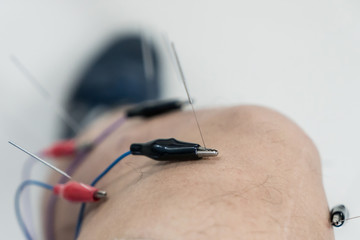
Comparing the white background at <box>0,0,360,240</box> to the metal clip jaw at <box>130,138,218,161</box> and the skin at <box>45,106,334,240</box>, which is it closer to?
the skin at <box>45,106,334,240</box>

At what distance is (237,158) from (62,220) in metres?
0.48

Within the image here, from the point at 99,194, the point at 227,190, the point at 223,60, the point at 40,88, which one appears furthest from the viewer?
the point at 40,88

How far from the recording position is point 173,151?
55 centimetres

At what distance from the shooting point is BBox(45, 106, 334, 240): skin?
47 cm

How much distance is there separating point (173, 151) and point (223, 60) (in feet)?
2.51

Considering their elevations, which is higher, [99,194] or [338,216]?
[99,194]

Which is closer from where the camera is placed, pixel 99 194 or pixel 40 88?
pixel 99 194

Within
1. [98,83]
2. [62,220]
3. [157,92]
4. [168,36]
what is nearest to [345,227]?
[62,220]

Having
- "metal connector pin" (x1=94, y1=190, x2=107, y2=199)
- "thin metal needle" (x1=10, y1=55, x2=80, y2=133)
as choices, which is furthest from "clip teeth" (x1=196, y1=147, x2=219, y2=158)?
"thin metal needle" (x1=10, y1=55, x2=80, y2=133)

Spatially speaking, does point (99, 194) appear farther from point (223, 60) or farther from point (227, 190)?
point (223, 60)

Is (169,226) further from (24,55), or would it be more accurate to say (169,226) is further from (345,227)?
(24,55)

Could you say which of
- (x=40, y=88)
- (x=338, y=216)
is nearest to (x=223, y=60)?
(x=40, y=88)

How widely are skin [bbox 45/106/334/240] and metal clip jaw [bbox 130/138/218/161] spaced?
0.01m

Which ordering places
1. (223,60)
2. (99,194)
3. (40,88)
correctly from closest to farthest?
(99,194) < (223,60) < (40,88)
